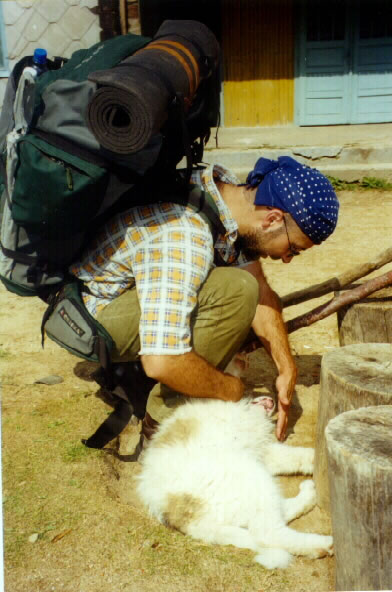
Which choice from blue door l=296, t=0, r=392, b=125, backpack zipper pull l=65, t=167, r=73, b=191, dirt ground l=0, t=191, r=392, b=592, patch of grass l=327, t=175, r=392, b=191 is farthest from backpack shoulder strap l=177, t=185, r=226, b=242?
blue door l=296, t=0, r=392, b=125

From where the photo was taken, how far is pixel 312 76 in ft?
35.2

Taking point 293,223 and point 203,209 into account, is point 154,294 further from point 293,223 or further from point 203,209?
point 293,223

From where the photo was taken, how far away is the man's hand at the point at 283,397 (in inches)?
125

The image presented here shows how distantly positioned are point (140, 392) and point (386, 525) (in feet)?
5.59

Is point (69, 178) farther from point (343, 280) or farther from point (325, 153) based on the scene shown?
point (325, 153)

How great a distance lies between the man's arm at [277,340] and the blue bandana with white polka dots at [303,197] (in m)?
0.50

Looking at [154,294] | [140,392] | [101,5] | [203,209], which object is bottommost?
[140,392]

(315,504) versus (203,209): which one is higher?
(203,209)

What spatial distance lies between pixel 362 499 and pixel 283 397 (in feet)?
3.97

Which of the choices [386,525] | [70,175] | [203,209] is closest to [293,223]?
[203,209]

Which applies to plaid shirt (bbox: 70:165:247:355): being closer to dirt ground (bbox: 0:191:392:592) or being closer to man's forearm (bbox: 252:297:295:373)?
man's forearm (bbox: 252:297:295:373)

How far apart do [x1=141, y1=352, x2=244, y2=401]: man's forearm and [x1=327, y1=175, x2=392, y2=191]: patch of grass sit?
6045mm

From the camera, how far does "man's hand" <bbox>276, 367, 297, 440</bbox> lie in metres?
3.18

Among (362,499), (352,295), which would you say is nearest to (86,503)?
(362,499)
